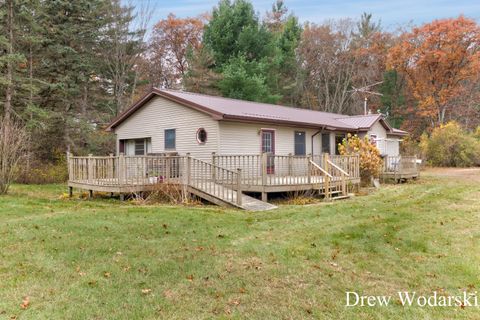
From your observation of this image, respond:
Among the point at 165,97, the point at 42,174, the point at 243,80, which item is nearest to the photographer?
the point at 165,97

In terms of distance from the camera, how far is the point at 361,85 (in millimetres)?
37250

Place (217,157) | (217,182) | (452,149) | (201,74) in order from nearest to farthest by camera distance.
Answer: (217,182) < (217,157) < (201,74) < (452,149)

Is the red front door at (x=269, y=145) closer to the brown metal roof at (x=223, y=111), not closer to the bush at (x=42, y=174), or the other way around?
the brown metal roof at (x=223, y=111)

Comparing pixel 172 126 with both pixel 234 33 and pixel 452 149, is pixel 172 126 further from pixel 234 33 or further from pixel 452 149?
pixel 452 149

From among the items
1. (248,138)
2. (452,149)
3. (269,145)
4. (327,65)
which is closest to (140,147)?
(248,138)

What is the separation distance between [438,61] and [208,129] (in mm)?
27386

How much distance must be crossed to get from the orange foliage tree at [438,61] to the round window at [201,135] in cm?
2636

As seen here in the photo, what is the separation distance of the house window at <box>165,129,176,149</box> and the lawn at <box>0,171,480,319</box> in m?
6.25

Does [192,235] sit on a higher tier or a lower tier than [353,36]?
lower

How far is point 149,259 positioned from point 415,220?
5540 millimetres

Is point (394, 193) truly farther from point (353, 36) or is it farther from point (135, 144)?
point (353, 36)

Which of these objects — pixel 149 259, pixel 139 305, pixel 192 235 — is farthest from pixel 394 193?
pixel 139 305

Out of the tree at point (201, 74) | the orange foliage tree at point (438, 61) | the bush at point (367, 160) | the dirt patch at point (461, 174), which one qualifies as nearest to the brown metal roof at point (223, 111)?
the bush at point (367, 160)

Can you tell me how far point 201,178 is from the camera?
36.9 ft
